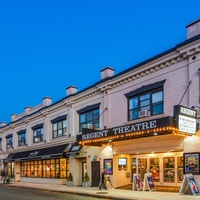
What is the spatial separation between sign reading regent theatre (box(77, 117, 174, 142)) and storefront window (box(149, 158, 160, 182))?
441cm

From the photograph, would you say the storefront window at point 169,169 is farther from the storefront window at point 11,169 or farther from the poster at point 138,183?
the storefront window at point 11,169

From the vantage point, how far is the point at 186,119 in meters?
16.4

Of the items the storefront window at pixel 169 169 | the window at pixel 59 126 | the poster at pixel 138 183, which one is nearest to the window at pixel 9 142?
the window at pixel 59 126

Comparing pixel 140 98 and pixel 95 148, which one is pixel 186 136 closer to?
pixel 140 98

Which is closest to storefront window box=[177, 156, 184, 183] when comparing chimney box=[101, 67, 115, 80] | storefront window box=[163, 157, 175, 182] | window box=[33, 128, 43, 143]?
storefront window box=[163, 157, 175, 182]

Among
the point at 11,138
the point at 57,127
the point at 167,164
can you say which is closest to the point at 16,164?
the point at 11,138

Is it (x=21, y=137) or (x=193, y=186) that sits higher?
(x=21, y=137)

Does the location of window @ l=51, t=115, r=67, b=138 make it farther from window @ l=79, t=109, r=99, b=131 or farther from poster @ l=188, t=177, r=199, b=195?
poster @ l=188, t=177, r=199, b=195

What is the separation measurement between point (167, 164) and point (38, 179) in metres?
17.4

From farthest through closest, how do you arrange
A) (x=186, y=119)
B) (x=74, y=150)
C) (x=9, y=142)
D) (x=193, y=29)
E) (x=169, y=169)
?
(x=9, y=142) → (x=74, y=150) → (x=169, y=169) → (x=193, y=29) → (x=186, y=119)

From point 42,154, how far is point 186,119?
19.4 meters

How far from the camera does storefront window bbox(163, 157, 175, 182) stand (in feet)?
68.8

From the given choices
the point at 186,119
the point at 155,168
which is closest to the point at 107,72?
the point at 155,168

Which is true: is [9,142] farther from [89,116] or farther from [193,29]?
[193,29]
